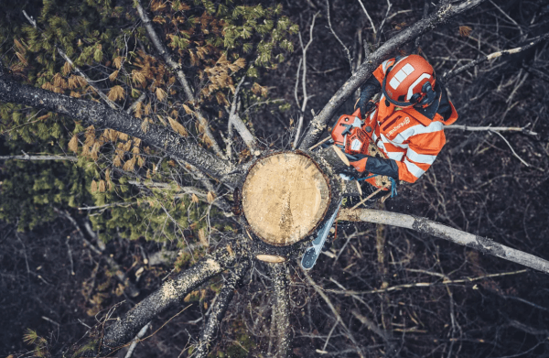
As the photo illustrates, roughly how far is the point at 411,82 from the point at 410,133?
1.54ft

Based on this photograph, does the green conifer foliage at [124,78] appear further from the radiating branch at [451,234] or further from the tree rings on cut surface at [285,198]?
the radiating branch at [451,234]

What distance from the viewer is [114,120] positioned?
2.80 meters

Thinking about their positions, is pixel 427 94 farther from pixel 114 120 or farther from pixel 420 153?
pixel 114 120

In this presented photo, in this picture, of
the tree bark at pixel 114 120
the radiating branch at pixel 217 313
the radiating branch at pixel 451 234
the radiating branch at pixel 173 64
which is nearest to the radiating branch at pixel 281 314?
the radiating branch at pixel 217 313

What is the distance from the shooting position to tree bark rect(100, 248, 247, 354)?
292cm

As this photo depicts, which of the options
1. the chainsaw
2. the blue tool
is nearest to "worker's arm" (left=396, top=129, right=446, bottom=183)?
the chainsaw

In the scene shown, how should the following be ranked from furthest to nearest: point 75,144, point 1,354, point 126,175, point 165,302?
point 1,354 → point 126,175 → point 75,144 → point 165,302

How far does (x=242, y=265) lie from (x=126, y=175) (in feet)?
5.82

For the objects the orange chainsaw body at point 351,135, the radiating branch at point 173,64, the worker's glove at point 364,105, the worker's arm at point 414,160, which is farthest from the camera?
the worker's glove at point 364,105

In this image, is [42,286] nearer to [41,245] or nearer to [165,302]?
[41,245]

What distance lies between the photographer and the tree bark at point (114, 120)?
2512 mm

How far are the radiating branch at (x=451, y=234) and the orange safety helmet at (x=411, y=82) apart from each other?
3.40ft

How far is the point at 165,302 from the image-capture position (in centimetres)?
303

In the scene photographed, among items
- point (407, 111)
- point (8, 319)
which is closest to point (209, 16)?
point (407, 111)
